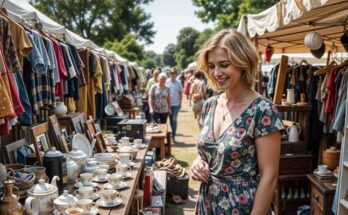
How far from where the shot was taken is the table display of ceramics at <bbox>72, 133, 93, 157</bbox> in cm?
349

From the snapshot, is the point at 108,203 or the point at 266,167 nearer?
the point at 266,167

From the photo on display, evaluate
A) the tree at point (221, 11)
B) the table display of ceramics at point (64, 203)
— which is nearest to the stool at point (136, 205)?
the table display of ceramics at point (64, 203)

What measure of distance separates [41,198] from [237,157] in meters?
1.12

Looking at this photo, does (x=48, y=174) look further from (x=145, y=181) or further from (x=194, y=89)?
(x=194, y=89)

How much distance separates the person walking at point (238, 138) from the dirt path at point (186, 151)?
11.0 ft

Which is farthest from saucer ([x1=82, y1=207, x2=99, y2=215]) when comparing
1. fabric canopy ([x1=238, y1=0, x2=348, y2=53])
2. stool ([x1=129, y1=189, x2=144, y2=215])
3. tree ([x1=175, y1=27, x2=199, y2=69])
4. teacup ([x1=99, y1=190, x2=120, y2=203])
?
tree ([x1=175, y1=27, x2=199, y2=69])

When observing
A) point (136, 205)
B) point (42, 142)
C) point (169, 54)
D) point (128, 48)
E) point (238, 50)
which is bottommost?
point (136, 205)

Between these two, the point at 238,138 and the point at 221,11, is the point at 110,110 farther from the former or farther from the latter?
the point at 221,11

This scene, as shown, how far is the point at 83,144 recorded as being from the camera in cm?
358

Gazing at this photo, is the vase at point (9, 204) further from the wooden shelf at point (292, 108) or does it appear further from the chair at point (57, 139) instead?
the wooden shelf at point (292, 108)

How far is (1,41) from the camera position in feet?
8.12

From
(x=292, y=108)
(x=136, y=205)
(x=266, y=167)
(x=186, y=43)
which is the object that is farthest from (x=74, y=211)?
(x=186, y=43)

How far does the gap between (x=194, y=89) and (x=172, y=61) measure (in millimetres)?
102867

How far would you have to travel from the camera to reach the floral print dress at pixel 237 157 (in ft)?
5.44
